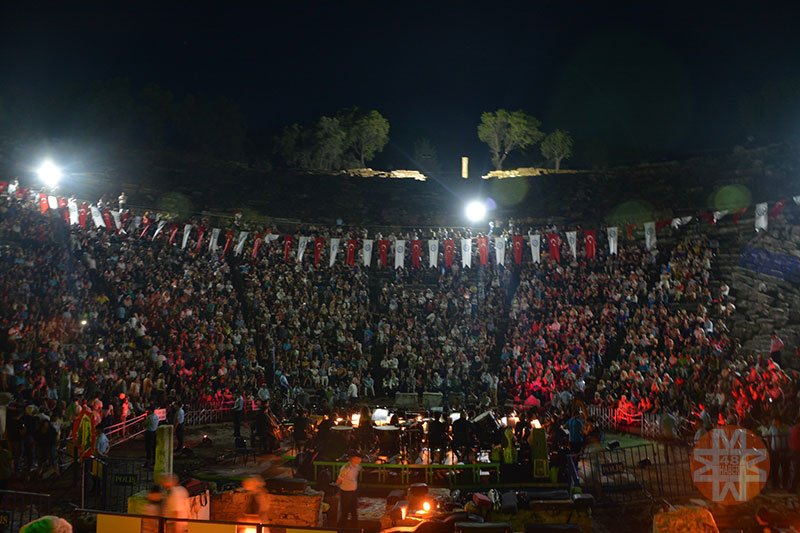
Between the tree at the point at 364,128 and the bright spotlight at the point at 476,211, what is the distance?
874 inches

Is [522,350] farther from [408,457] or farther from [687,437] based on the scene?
[408,457]

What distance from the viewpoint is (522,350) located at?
73.7 ft

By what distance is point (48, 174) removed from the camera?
2686cm

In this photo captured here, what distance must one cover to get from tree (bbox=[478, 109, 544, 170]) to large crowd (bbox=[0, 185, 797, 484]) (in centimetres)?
2680

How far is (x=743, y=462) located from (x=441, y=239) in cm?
2171

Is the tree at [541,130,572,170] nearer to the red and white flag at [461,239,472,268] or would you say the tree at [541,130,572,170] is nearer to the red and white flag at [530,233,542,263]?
the red and white flag at [461,239,472,268]

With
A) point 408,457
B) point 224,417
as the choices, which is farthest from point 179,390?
point 408,457

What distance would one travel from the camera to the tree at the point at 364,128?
5397cm

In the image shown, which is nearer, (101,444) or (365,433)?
(101,444)

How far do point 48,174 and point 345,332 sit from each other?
15.6m

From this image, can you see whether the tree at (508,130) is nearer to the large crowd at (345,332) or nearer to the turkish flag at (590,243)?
the large crowd at (345,332)

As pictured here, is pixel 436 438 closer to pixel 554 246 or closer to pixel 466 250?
pixel 554 246

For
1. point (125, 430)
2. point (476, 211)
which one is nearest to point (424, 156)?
point (476, 211)

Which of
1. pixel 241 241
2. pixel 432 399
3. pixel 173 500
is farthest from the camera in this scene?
pixel 241 241
